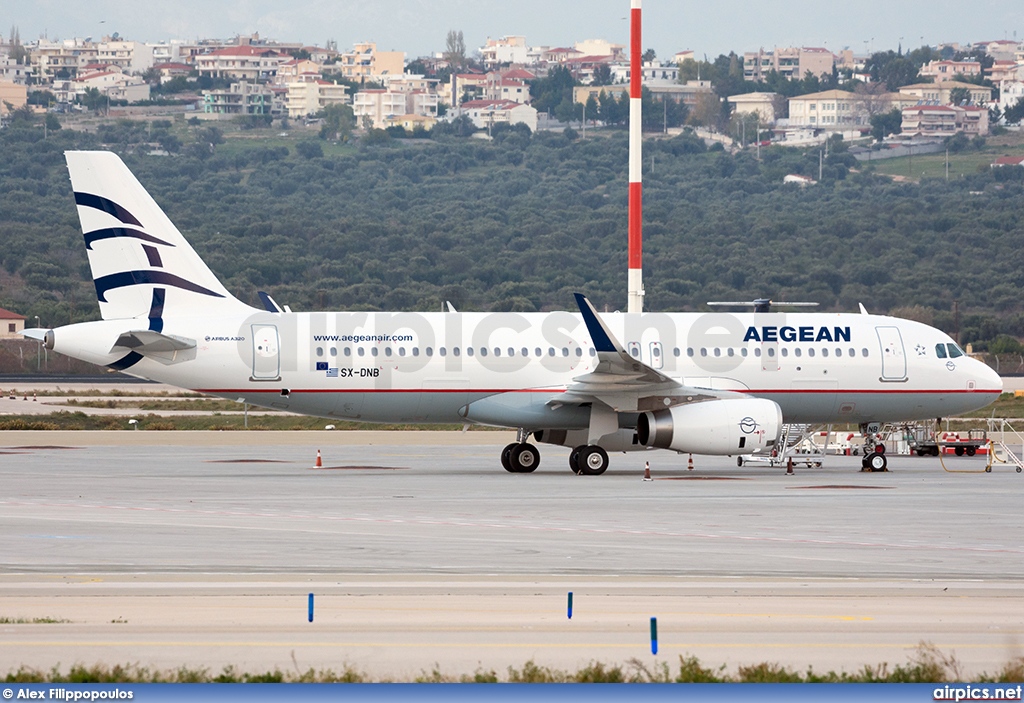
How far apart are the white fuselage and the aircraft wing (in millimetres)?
894

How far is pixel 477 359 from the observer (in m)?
32.7

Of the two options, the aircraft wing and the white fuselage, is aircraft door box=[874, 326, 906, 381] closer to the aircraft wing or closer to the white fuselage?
the white fuselage

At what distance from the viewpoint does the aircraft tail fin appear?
3200 cm

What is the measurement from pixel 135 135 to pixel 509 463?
541ft

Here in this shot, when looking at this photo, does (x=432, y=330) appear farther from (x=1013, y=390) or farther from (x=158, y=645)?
(x=1013, y=390)

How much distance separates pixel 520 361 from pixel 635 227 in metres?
27.6

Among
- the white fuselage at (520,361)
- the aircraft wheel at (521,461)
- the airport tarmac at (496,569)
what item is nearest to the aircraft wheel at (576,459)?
the airport tarmac at (496,569)

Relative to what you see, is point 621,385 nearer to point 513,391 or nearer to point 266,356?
point 513,391

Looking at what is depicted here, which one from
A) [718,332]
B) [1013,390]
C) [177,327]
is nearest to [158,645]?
[177,327]

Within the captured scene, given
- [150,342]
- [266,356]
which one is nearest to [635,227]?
[266,356]

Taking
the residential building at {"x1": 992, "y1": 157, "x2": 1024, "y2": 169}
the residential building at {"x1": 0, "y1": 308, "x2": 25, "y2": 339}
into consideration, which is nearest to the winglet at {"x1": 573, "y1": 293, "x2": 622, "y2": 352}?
the residential building at {"x1": 0, "y1": 308, "x2": 25, "y2": 339}

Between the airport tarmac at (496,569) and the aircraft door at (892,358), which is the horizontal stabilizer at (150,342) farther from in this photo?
the aircraft door at (892,358)

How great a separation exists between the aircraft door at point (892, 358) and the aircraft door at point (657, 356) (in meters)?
5.27

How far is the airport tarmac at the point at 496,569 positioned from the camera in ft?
40.9
